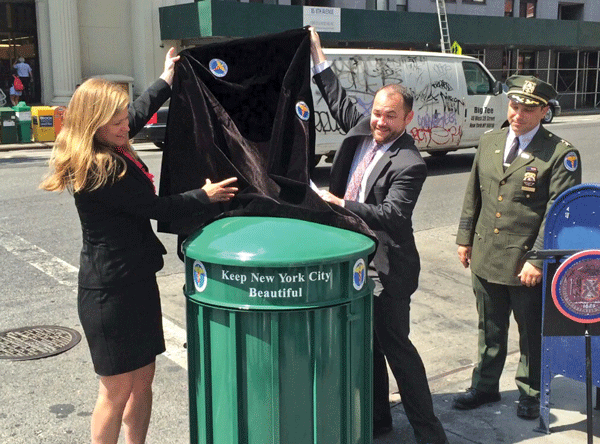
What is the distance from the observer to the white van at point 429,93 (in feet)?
39.3

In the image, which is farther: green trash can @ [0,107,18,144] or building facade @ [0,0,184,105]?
building facade @ [0,0,184,105]

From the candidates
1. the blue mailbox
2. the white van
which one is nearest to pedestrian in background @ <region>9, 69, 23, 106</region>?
the white van

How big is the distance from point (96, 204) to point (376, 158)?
1.30 m

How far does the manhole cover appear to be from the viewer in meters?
4.97

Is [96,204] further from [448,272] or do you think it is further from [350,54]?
[350,54]

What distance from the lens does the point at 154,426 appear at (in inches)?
158

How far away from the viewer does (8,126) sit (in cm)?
1898

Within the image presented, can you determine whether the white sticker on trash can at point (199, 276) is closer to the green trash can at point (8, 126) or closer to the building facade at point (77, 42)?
the green trash can at point (8, 126)

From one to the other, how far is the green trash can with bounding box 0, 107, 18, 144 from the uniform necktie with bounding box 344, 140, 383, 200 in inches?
684

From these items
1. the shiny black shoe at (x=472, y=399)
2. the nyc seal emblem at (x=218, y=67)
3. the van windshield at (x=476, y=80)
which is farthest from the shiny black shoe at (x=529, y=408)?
the van windshield at (x=476, y=80)

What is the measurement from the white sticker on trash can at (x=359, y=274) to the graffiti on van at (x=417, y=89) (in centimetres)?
879

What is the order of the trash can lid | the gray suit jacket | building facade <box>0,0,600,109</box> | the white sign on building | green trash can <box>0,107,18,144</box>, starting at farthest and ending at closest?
the white sign on building → building facade <box>0,0,600,109</box> → green trash can <box>0,107,18,144</box> → the gray suit jacket → the trash can lid

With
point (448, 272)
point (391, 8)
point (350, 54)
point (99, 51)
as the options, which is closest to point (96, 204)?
point (448, 272)

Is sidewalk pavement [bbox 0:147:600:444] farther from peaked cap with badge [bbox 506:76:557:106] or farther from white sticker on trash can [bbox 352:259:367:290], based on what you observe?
peaked cap with badge [bbox 506:76:557:106]
